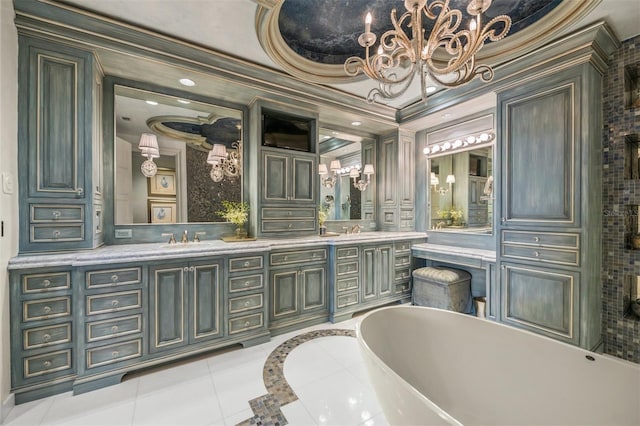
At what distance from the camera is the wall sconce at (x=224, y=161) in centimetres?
310

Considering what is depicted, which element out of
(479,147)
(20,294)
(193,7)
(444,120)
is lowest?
(20,294)

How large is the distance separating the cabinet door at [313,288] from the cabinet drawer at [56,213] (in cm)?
207

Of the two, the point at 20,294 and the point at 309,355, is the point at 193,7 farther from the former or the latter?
the point at 309,355

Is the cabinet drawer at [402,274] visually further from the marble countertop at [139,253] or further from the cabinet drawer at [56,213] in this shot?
the cabinet drawer at [56,213]

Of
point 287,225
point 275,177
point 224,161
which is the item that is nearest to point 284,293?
point 287,225

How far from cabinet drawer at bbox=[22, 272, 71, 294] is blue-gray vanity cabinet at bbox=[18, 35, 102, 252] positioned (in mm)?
269

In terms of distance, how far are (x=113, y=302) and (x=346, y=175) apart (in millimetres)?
3210

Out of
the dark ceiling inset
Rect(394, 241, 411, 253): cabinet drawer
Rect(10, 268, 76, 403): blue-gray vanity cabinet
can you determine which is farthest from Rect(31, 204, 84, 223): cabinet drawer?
Rect(394, 241, 411, 253): cabinet drawer

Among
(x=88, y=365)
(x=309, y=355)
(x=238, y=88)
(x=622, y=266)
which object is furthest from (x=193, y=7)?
(x=622, y=266)

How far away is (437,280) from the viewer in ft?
11.0

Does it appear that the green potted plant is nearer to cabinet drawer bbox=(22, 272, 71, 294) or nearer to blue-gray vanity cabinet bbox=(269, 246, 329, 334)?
blue-gray vanity cabinet bbox=(269, 246, 329, 334)

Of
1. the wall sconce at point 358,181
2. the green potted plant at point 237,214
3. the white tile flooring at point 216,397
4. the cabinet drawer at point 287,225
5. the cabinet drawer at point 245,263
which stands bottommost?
the white tile flooring at point 216,397

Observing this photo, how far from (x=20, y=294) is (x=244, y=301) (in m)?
1.56

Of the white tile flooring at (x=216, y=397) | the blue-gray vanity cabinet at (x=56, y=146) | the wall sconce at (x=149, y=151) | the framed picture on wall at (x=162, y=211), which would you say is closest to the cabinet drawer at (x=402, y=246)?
the white tile flooring at (x=216, y=397)
